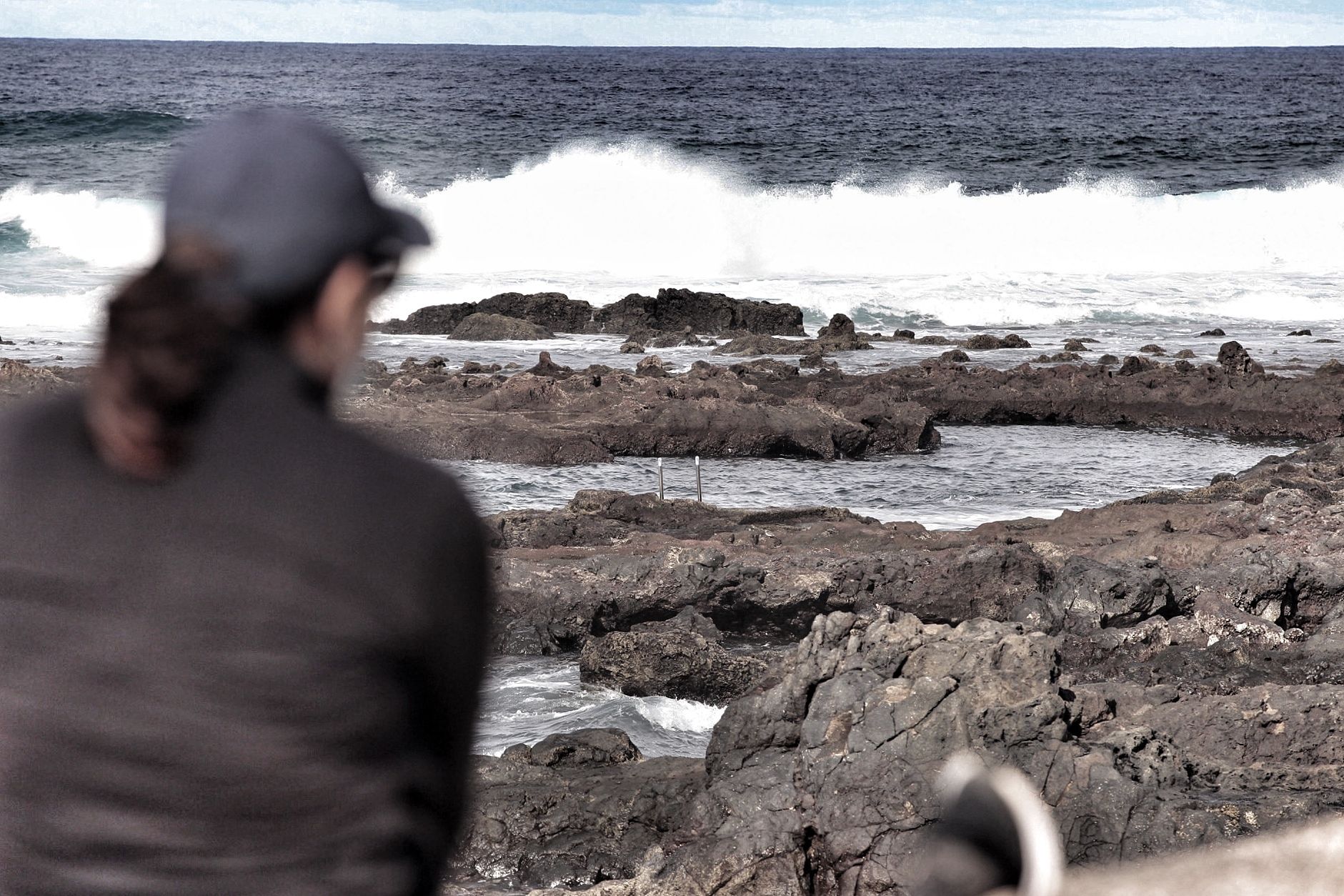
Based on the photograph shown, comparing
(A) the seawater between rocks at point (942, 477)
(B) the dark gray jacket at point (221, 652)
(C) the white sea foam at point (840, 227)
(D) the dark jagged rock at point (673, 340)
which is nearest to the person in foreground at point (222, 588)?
(B) the dark gray jacket at point (221, 652)

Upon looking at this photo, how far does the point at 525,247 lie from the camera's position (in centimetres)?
3931

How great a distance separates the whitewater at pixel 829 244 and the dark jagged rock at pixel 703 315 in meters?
3.55

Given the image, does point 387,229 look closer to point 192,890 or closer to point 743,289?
point 192,890

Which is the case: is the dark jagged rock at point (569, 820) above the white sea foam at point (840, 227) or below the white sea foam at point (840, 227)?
below

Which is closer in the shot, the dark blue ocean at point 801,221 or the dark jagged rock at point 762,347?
the dark blue ocean at point 801,221

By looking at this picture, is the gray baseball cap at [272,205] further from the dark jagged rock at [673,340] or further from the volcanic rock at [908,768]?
the dark jagged rock at [673,340]

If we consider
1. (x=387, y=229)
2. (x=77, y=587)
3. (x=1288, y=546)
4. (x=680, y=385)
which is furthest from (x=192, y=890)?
(x=680, y=385)

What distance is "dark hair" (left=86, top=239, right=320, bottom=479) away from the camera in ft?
3.74

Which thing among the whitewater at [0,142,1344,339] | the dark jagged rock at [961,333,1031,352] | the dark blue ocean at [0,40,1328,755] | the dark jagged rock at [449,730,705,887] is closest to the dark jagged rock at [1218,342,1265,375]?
the dark blue ocean at [0,40,1328,755]

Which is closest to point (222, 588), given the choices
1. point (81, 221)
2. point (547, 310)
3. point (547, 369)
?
point (547, 369)

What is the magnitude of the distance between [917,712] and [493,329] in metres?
20.4

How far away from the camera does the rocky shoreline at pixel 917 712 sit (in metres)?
4.96

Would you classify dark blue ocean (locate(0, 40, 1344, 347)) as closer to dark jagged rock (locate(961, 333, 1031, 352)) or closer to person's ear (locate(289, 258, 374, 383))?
dark jagged rock (locate(961, 333, 1031, 352))

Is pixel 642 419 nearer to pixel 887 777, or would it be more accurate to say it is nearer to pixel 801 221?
pixel 887 777
